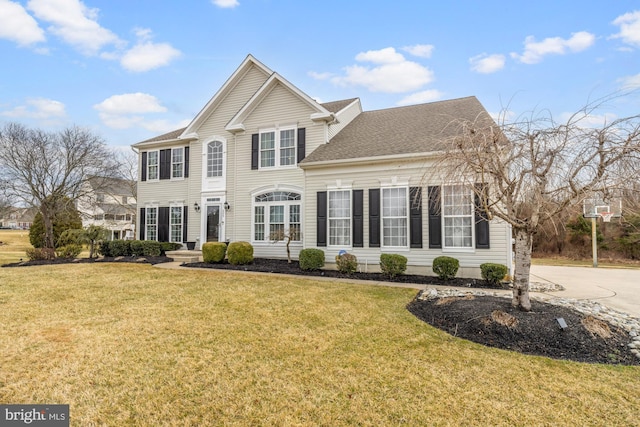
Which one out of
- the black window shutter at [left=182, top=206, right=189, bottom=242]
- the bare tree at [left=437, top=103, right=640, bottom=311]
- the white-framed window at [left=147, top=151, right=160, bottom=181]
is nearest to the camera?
the bare tree at [left=437, top=103, right=640, bottom=311]

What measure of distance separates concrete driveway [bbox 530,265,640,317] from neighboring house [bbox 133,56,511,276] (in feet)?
6.71

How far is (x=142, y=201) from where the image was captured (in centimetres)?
1734

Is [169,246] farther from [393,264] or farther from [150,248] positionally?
[393,264]

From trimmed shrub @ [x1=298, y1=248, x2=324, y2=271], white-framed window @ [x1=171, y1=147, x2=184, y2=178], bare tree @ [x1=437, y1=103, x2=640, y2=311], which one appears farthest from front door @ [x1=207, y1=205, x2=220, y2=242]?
bare tree @ [x1=437, y1=103, x2=640, y2=311]

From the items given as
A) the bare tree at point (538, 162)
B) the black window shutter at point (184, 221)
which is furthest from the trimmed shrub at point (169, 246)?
the bare tree at point (538, 162)

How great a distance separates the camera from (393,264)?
33.5 feet

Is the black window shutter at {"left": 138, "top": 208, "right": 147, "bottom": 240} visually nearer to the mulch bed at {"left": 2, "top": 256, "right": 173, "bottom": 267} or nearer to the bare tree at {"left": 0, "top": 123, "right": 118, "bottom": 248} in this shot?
the mulch bed at {"left": 2, "top": 256, "right": 173, "bottom": 267}

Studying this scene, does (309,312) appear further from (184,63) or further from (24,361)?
(184,63)

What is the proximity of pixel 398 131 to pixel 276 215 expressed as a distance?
6290 mm

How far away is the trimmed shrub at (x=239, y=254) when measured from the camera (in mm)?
12555

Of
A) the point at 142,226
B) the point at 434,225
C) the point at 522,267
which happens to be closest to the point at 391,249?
the point at 434,225

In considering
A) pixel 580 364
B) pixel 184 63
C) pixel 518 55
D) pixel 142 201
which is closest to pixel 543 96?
pixel 580 364

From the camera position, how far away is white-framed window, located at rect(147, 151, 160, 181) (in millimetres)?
17344

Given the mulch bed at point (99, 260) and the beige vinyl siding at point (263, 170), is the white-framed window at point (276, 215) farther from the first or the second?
the mulch bed at point (99, 260)
